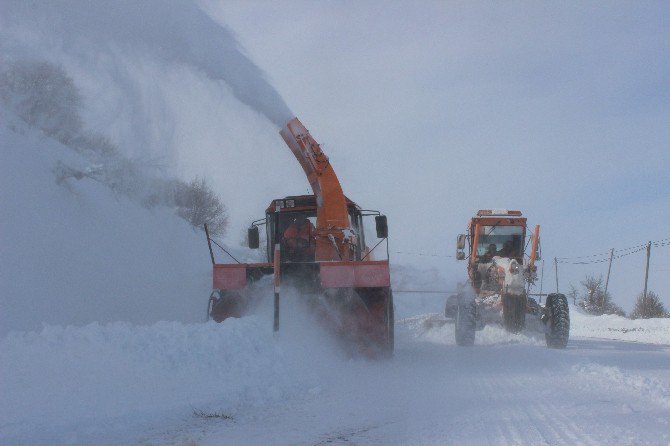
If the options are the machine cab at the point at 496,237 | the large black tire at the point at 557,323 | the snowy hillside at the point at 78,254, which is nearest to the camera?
the large black tire at the point at 557,323

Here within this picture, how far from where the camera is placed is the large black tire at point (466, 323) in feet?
40.2

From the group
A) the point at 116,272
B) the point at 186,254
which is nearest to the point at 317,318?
the point at 116,272

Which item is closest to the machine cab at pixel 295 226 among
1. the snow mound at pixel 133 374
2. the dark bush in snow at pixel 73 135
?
the snow mound at pixel 133 374

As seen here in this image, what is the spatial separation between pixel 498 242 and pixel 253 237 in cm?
704

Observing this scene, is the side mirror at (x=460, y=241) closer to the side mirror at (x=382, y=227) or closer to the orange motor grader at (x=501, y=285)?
the orange motor grader at (x=501, y=285)

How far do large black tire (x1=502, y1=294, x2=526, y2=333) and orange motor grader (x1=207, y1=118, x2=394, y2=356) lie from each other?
156 inches

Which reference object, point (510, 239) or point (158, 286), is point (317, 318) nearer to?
point (510, 239)

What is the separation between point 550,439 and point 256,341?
12.1ft

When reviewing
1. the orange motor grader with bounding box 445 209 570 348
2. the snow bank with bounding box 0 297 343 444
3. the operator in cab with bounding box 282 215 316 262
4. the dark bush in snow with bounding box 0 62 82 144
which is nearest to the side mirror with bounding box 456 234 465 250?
the orange motor grader with bounding box 445 209 570 348

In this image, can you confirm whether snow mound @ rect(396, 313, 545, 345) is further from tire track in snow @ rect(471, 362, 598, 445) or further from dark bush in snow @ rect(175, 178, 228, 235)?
dark bush in snow @ rect(175, 178, 228, 235)

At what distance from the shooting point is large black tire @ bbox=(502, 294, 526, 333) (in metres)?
12.8

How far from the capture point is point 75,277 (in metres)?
14.5

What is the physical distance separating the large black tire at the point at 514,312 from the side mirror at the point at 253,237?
555 centimetres

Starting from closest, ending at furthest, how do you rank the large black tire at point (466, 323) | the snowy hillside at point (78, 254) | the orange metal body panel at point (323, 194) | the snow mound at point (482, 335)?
the orange metal body panel at point (323, 194), the large black tire at point (466, 323), the snowy hillside at point (78, 254), the snow mound at point (482, 335)
